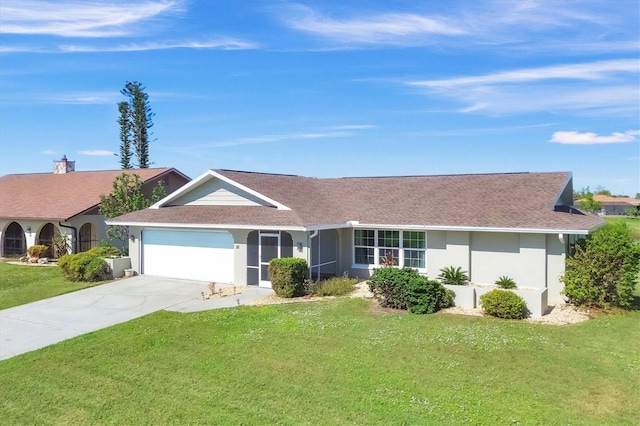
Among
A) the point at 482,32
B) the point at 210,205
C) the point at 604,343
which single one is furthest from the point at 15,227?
the point at 604,343

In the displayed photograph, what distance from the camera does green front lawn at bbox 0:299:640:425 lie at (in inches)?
344

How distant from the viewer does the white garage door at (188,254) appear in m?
21.2

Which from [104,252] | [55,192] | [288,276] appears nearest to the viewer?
[288,276]

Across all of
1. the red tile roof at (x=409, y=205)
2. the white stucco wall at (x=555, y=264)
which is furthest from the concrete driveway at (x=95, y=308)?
the white stucco wall at (x=555, y=264)

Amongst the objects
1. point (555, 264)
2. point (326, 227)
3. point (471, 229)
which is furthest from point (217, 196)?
point (555, 264)

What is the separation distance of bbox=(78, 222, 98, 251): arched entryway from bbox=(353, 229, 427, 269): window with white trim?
16859 millimetres

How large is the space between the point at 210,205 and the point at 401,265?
9.45m

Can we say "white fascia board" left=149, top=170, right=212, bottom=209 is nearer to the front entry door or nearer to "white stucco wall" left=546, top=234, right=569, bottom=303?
the front entry door

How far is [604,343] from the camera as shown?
12.5 m

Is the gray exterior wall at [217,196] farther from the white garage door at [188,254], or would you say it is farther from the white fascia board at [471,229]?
the white fascia board at [471,229]

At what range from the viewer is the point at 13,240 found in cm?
3112

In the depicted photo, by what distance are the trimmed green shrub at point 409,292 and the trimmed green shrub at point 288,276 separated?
316cm

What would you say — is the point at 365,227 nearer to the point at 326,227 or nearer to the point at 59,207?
the point at 326,227

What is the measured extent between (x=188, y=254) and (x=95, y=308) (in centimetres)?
569
